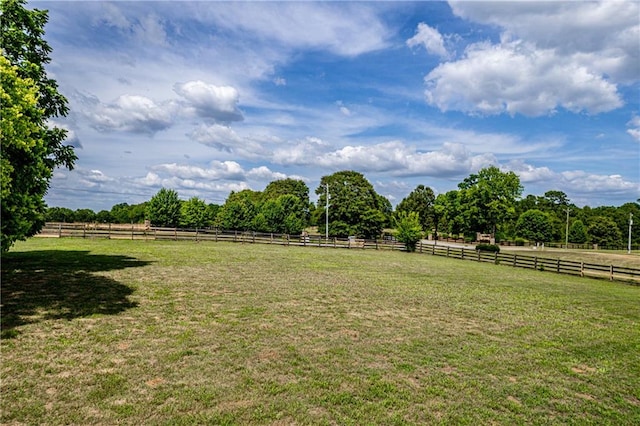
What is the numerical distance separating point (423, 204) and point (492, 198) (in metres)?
22.0

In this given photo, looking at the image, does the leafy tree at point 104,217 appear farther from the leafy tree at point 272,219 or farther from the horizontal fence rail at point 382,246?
the horizontal fence rail at point 382,246

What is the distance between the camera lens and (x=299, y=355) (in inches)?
301

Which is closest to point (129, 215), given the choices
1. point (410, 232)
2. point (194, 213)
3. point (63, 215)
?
point (63, 215)

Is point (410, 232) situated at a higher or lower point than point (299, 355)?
higher

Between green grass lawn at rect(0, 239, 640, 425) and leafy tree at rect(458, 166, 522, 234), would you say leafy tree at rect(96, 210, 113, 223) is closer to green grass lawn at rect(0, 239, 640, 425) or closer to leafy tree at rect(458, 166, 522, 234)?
leafy tree at rect(458, 166, 522, 234)

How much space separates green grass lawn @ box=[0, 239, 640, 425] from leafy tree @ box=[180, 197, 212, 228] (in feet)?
201

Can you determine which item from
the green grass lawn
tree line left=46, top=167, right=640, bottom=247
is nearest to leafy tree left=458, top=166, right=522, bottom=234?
tree line left=46, top=167, right=640, bottom=247

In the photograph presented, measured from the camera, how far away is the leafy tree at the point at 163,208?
6862cm

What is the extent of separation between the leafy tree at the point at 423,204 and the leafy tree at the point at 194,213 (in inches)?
1717

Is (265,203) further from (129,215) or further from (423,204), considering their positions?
(129,215)

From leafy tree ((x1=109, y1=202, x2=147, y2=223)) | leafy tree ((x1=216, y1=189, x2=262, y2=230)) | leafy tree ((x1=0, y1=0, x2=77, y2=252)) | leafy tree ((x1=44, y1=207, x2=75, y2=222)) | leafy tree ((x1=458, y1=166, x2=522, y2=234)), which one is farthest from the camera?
leafy tree ((x1=109, y1=202, x2=147, y2=223))

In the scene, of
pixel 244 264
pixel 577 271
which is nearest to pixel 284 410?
pixel 244 264

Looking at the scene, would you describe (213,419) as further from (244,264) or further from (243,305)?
(244,264)

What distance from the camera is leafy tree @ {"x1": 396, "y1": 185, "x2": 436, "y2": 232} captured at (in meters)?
81.2
